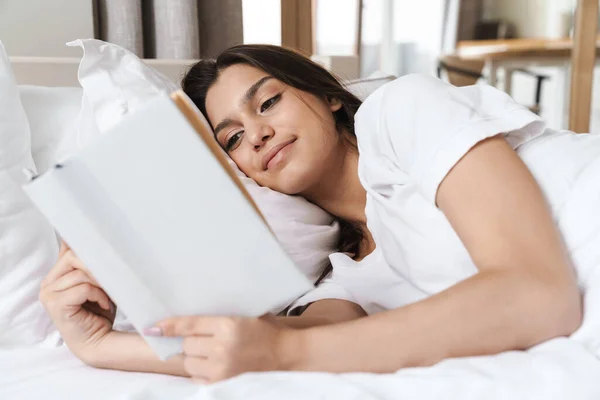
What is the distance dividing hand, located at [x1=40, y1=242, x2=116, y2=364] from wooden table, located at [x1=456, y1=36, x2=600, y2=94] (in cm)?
296

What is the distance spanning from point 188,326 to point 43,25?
46.8 inches

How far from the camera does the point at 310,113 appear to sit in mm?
1126

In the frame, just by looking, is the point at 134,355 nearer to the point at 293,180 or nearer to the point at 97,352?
the point at 97,352

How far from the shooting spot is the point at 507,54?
11.1 ft

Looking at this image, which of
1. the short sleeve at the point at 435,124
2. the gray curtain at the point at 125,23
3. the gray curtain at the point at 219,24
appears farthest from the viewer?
the gray curtain at the point at 219,24

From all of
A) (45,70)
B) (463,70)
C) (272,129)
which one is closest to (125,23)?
(45,70)

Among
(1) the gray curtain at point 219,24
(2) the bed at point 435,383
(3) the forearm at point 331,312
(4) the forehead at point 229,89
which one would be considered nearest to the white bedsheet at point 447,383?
(2) the bed at point 435,383

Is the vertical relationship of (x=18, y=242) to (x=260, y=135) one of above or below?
below

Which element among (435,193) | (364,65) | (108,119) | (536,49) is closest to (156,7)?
(108,119)

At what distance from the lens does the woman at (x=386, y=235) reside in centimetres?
67

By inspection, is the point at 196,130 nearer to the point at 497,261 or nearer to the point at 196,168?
the point at 196,168

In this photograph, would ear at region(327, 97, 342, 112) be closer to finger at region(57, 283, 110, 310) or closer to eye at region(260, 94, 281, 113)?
eye at region(260, 94, 281, 113)

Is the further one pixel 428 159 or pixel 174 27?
pixel 174 27

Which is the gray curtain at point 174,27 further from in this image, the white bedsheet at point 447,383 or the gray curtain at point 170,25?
the white bedsheet at point 447,383
